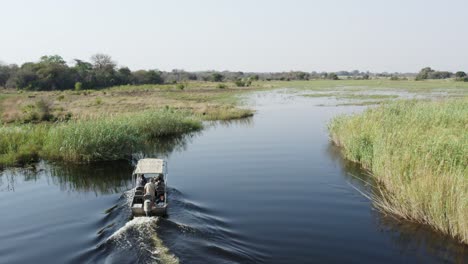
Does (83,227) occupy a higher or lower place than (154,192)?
lower

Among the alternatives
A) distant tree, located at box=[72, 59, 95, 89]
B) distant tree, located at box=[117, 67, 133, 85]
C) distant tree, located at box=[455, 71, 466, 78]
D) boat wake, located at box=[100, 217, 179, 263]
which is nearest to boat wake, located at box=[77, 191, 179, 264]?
boat wake, located at box=[100, 217, 179, 263]

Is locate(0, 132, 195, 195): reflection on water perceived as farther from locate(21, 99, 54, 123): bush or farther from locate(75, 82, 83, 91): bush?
locate(75, 82, 83, 91): bush

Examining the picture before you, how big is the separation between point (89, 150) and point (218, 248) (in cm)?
1495

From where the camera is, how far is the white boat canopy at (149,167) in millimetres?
17469

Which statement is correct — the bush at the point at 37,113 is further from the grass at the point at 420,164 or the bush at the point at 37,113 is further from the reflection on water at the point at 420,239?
the reflection on water at the point at 420,239

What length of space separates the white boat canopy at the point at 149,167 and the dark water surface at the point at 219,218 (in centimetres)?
140

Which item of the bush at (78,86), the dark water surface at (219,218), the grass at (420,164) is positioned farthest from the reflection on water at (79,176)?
the bush at (78,86)

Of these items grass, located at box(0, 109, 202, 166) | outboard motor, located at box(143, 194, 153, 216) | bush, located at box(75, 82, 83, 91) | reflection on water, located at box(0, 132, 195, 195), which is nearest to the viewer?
outboard motor, located at box(143, 194, 153, 216)

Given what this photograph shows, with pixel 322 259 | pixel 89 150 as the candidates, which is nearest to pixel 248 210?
pixel 322 259

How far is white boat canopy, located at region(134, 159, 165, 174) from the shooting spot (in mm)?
17469

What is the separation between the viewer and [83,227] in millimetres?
14461

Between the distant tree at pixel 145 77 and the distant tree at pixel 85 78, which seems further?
the distant tree at pixel 145 77

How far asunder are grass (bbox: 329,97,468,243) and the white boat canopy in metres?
9.42

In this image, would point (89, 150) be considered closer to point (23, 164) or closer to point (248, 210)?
point (23, 164)
